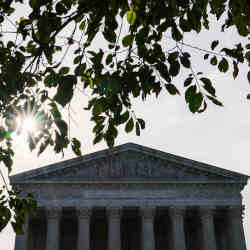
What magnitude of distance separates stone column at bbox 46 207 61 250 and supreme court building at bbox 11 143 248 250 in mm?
87

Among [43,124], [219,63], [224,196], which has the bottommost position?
[43,124]

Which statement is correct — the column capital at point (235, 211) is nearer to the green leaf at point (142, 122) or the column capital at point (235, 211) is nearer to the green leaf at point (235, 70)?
the green leaf at point (235, 70)

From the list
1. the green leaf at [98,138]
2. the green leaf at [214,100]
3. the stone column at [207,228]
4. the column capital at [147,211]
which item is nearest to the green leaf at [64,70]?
the green leaf at [98,138]

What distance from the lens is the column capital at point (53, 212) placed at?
3616 cm

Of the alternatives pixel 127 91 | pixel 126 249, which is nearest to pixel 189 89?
pixel 127 91

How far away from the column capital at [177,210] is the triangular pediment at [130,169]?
2411 mm

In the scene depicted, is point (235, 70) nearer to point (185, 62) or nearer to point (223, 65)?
point (223, 65)

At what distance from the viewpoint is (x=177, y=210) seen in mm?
36688

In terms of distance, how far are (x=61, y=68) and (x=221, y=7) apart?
292 centimetres

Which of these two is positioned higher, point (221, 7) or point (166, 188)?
point (166, 188)

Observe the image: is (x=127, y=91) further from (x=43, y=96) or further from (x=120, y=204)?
(x=120, y=204)

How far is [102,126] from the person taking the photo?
628 centimetres

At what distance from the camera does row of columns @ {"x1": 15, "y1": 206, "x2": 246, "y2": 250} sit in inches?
1371

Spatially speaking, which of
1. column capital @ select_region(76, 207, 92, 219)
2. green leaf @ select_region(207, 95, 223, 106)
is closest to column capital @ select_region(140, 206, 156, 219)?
column capital @ select_region(76, 207, 92, 219)
